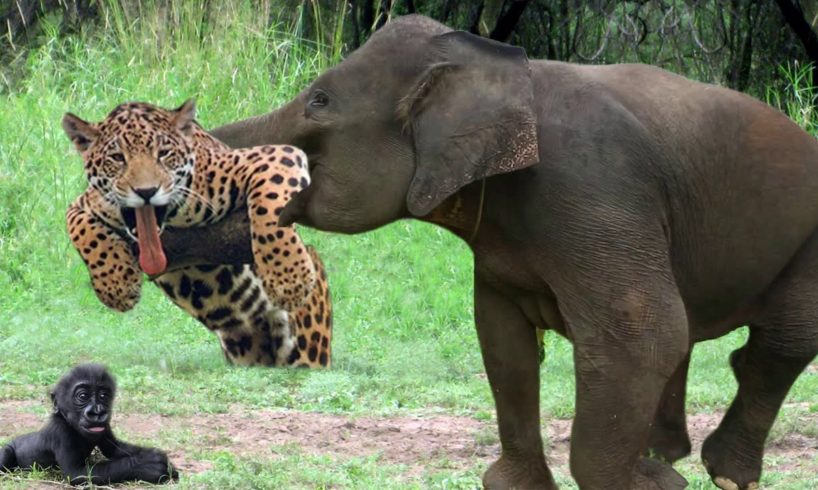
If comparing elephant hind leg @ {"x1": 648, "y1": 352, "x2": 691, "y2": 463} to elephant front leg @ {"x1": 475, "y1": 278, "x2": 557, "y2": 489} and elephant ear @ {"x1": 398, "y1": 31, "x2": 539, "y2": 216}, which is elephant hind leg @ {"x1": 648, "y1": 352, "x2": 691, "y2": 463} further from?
elephant ear @ {"x1": 398, "y1": 31, "x2": 539, "y2": 216}

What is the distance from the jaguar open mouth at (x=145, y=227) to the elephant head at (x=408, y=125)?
2779mm

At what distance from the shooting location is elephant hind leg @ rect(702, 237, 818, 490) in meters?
5.03

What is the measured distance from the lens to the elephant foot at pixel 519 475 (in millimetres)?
5160

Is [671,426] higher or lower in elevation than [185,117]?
lower

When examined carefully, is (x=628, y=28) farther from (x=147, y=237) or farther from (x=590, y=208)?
(x=590, y=208)

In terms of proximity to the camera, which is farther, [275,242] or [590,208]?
[275,242]

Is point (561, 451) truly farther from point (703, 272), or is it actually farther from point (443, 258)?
point (443, 258)

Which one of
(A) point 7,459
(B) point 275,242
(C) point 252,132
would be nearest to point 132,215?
(B) point 275,242

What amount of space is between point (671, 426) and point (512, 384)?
878 millimetres

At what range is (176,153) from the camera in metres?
7.48

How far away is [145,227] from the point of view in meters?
7.52

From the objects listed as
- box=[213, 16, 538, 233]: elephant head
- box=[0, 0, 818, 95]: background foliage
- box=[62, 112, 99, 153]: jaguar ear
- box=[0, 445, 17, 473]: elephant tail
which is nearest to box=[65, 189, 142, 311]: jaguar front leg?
box=[62, 112, 99, 153]: jaguar ear

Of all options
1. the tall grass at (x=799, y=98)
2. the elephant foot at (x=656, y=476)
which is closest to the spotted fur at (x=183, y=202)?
the elephant foot at (x=656, y=476)

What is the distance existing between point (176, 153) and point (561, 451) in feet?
8.40
